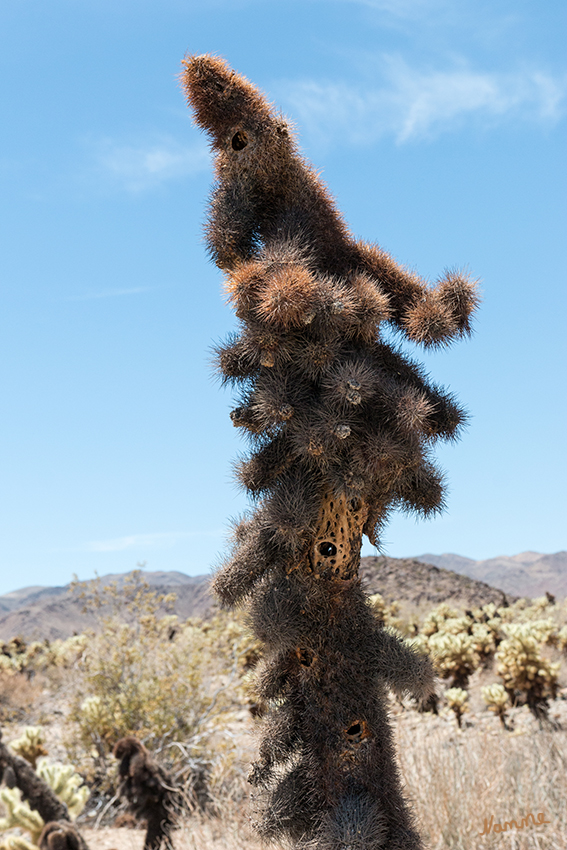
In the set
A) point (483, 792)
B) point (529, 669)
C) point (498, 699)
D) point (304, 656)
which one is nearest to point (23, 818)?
point (304, 656)

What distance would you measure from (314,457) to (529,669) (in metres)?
9.71

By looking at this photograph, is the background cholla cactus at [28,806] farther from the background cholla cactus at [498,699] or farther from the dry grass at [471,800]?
the background cholla cactus at [498,699]

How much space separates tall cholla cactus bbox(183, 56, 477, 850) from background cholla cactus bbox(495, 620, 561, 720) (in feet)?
29.9

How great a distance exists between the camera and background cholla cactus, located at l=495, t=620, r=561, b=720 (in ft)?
35.7

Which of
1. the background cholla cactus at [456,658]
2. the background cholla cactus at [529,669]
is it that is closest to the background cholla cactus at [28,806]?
the background cholla cactus at [529,669]

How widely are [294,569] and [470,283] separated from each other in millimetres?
1562

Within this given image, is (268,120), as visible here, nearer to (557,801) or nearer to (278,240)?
(278,240)

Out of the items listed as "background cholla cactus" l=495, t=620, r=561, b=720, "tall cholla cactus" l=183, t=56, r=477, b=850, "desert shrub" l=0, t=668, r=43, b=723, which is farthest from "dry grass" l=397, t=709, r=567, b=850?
"desert shrub" l=0, t=668, r=43, b=723

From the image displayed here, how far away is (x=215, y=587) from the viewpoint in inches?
118

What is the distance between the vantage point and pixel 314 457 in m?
2.81

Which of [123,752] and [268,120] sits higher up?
[268,120]

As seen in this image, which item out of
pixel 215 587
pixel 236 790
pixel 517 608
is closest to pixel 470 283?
pixel 215 587

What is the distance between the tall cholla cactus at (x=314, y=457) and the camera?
2713 mm

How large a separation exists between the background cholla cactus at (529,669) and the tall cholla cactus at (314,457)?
9.12 m
